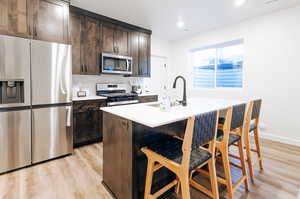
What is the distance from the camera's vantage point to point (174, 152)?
1388mm

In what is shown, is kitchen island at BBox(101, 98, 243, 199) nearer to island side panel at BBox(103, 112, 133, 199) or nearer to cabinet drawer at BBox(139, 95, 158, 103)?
island side panel at BBox(103, 112, 133, 199)

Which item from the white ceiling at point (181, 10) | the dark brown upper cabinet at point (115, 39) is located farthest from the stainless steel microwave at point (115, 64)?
the white ceiling at point (181, 10)

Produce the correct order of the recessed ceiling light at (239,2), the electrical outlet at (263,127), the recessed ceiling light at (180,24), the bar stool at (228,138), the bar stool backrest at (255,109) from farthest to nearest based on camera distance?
the recessed ceiling light at (180,24), the electrical outlet at (263,127), the recessed ceiling light at (239,2), the bar stool backrest at (255,109), the bar stool at (228,138)

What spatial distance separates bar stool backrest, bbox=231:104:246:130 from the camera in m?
1.69

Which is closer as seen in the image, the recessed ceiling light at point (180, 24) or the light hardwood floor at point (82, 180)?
the light hardwood floor at point (82, 180)

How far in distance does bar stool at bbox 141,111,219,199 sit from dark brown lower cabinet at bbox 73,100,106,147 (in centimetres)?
200

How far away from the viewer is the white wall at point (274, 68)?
314 centimetres

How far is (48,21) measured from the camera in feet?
8.18

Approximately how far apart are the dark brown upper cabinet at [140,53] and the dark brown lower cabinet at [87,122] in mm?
1474

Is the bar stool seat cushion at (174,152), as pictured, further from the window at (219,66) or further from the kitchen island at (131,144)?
the window at (219,66)

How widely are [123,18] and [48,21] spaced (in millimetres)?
1671

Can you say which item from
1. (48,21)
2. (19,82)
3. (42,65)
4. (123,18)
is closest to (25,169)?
(19,82)

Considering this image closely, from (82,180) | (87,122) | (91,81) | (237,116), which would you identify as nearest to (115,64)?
(91,81)

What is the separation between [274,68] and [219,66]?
1344 millimetres
